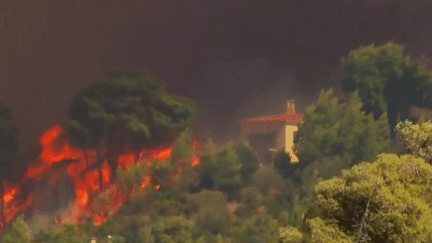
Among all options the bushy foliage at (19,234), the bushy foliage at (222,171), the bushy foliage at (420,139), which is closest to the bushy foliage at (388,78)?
the bushy foliage at (222,171)

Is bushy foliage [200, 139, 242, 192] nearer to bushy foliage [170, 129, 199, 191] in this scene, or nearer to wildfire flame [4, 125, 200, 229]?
bushy foliage [170, 129, 199, 191]

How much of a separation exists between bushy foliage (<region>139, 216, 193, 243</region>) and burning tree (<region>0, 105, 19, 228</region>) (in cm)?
977

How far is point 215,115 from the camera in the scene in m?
36.3

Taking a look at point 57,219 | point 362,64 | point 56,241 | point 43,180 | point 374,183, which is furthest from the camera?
point 362,64

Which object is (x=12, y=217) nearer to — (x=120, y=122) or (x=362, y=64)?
(x=120, y=122)

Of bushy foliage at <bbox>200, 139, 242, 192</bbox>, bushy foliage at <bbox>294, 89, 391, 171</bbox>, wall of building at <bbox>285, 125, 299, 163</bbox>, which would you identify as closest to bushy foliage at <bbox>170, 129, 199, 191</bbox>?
bushy foliage at <bbox>200, 139, 242, 192</bbox>

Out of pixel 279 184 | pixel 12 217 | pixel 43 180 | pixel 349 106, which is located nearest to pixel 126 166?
pixel 43 180

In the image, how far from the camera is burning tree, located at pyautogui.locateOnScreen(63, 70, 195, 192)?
32.2m

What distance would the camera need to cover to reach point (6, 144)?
3061 cm

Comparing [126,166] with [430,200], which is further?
[126,166]

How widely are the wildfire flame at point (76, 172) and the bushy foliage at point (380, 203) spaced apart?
76.6 feet

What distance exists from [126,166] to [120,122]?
8.67ft

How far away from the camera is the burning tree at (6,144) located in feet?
100

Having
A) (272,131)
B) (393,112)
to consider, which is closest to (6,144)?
(272,131)
